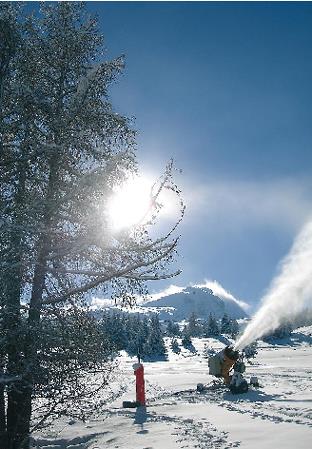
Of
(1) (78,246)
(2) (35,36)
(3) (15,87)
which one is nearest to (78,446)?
(1) (78,246)

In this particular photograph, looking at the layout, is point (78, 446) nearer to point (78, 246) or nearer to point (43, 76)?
point (78, 246)

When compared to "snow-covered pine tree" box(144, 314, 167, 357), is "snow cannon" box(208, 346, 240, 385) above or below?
below

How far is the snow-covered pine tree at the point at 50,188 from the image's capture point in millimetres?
6309

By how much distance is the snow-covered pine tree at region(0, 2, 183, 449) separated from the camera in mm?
6309

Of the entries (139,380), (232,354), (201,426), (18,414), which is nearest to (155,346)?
(232,354)

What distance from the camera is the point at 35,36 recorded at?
824cm

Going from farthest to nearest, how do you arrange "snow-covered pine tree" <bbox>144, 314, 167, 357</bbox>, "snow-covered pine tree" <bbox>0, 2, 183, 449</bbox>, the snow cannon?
"snow-covered pine tree" <bbox>144, 314, 167, 357</bbox> < the snow cannon < "snow-covered pine tree" <bbox>0, 2, 183, 449</bbox>

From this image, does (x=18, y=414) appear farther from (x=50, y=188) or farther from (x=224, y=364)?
(x=224, y=364)

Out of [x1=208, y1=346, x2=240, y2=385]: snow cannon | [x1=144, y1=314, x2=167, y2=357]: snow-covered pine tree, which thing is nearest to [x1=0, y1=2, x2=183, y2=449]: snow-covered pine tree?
[x1=208, y1=346, x2=240, y2=385]: snow cannon

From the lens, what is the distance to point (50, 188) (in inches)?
305

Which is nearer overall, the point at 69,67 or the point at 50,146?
the point at 50,146

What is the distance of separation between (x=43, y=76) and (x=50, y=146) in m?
2.25

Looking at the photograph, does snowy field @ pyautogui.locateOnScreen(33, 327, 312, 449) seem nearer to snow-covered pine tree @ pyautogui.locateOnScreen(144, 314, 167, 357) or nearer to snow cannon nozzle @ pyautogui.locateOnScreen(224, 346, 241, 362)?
snow cannon nozzle @ pyautogui.locateOnScreen(224, 346, 241, 362)

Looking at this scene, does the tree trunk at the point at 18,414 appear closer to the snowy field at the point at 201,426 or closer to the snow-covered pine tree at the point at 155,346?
the snowy field at the point at 201,426
